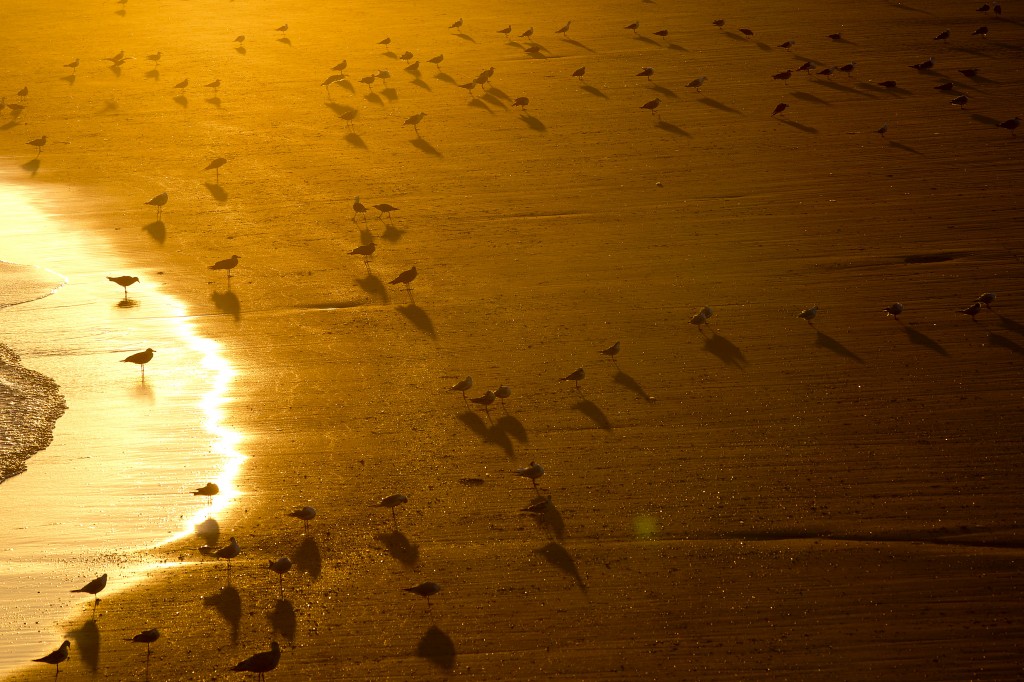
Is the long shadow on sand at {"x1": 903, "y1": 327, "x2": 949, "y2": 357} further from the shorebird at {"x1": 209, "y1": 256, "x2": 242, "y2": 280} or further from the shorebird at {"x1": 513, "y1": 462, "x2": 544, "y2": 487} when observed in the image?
the shorebird at {"x1": 209, "y1": 256, "x2": 242, "y2": 280}

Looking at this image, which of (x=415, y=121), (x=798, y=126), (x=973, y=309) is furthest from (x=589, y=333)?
(x=415, y=121)

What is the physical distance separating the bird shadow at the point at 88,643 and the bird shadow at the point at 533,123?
53.0 ft

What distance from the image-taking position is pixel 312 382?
1566 centimetres

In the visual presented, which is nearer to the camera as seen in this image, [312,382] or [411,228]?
[312,382]

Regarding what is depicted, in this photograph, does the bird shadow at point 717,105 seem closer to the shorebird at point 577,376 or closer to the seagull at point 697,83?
the seagull at point 697,83

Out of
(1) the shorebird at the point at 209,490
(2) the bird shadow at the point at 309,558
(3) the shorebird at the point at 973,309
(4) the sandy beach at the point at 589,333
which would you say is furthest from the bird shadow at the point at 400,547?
(3) the shorebird at the point at 973,309

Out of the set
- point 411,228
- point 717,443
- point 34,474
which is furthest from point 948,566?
point 411,228

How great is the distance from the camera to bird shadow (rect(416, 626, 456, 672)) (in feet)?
33.7

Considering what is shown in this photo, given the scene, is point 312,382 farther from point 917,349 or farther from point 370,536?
point 917,349

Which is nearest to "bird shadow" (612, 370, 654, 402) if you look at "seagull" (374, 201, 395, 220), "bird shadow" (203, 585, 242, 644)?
"bird shadow" (203, 585, 242, 644)

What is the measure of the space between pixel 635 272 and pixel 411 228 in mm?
4418

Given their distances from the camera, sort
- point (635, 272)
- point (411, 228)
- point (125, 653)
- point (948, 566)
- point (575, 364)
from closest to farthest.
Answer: point (125, 653), point (948, 566), point (575, 364), point (635, 272), point (411, 228)

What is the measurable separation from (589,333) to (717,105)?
418 inches

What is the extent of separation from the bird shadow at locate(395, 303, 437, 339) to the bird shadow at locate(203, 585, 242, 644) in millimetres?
6236
